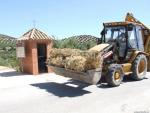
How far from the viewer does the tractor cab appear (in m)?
13.5

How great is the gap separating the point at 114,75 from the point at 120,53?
1594 millimetres

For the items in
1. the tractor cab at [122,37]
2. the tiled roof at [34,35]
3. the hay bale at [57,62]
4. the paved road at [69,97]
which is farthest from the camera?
the tiled roof at [34,35]

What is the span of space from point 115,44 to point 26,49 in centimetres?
554

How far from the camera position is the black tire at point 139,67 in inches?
535

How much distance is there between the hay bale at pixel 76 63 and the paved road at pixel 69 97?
93cm

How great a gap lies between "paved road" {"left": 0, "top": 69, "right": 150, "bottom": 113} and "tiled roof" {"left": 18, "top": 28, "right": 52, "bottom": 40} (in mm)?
2744

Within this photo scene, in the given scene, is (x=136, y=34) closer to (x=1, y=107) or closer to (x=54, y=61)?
(x=54, y=61)

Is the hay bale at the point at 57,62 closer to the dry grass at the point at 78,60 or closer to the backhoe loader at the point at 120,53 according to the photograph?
the dry grass at the point at 78,60

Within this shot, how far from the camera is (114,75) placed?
40.2 feet

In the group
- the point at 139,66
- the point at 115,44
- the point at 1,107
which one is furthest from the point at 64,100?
the point at 139,66

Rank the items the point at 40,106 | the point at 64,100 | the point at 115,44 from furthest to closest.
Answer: the point at 115,44 → the point at 64,100 → the point at 40,106

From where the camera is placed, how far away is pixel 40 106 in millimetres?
9320

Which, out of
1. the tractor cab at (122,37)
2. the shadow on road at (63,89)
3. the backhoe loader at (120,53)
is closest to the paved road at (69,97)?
the shadow on road at (63,89)

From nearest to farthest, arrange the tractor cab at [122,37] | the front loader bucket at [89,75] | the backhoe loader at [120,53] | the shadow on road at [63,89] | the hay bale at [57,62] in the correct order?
the front loader bucket at [89,75], the shadow on road at [63,89], the hay bale at [57,62], the backhoe loader at [120,53], the tractor cab at [122,37]
